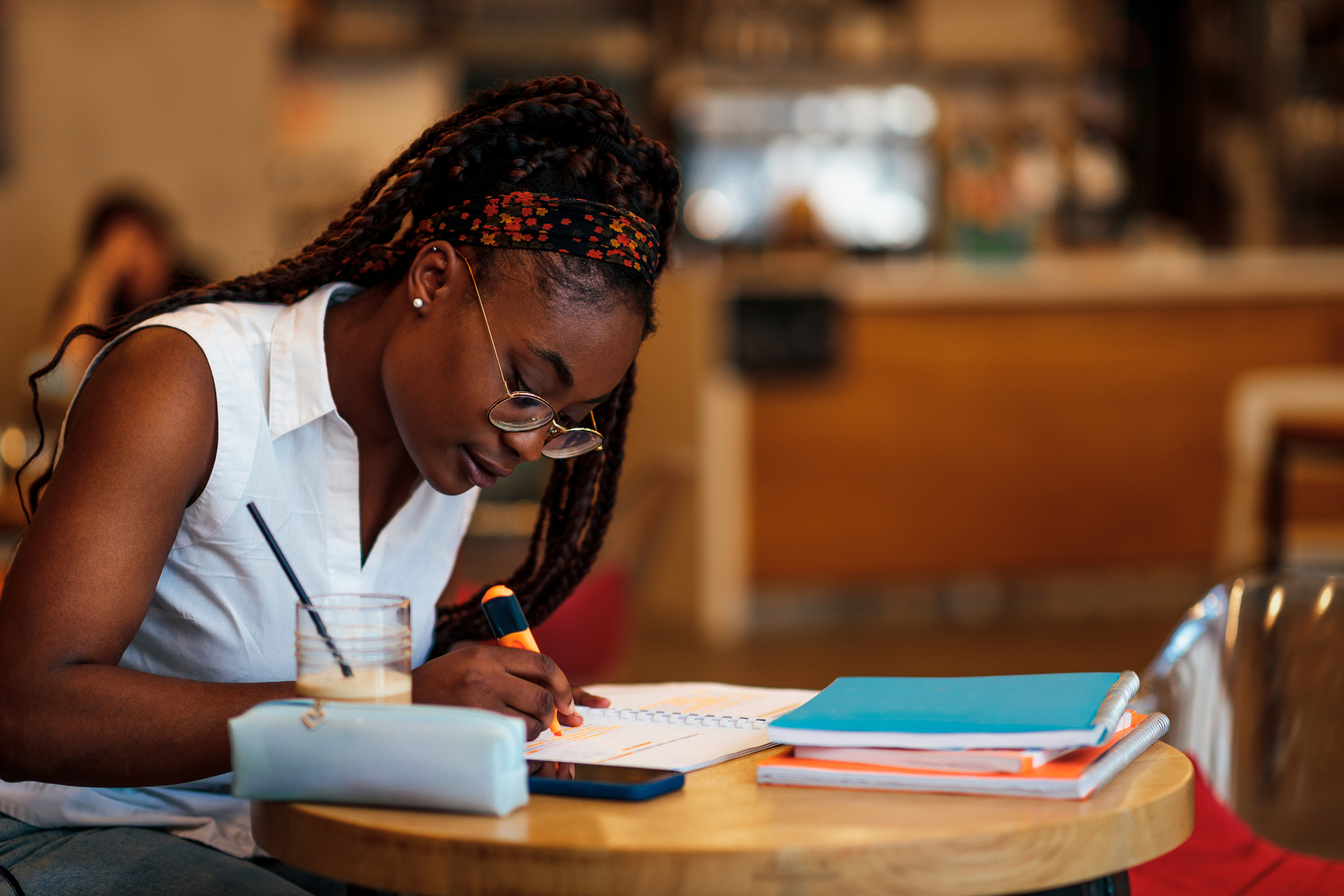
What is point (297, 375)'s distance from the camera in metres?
1.31

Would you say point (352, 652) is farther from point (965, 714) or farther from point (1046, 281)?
point (1046, 281)

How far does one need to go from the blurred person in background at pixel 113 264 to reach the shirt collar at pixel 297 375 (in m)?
3.16

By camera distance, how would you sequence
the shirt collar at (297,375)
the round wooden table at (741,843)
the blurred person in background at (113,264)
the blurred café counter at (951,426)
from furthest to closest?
1. the blurred café counter at (951,426)
2. the blurred person in background at (113,264)
3. the shirt collar at (297,375)
4. the round wooden table at (741,843)

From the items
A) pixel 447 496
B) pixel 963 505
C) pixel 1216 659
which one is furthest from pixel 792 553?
pixel 447 496

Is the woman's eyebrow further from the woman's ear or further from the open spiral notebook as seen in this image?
the open spiral notebook

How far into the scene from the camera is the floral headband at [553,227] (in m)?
1.23

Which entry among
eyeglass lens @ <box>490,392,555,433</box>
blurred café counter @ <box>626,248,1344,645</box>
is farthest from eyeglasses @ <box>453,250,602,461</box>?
blurred café counter @ <box>626,248,1344,645</box>

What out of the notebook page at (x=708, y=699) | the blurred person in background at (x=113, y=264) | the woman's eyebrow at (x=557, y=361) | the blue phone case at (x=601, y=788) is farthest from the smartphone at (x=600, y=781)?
the blurred person in background at (x=113, y=264)

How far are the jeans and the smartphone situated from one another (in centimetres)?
29

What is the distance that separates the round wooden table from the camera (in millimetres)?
855

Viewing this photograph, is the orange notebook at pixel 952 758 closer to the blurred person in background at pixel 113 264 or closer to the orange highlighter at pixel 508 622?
the orange highlighter at pixel 508 622

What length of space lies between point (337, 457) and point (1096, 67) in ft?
24.6

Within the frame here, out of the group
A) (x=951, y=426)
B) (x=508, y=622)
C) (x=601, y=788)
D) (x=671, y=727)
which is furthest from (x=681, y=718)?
(x=951, y=426)

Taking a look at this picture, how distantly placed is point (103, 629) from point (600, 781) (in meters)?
0.40
